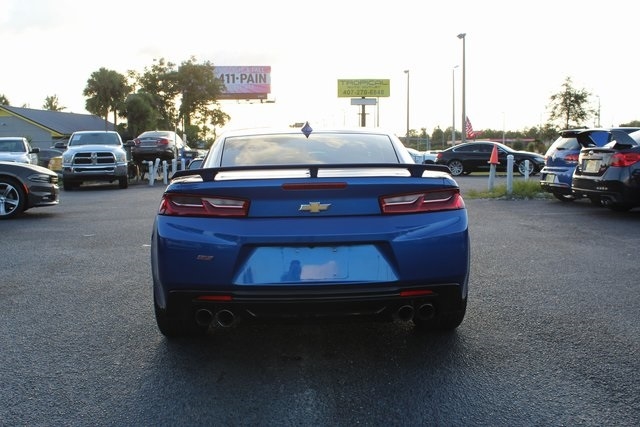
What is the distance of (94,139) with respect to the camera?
898 inches

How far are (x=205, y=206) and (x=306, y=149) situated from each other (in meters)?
1.28

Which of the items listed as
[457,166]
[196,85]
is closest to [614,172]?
[457,166]

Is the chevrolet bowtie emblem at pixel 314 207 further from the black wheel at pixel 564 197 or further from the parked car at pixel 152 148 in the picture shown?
the parked car at pixel 152 148

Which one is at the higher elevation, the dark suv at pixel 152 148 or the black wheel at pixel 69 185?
the dark suv at pixel 152 148

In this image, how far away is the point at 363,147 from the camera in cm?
489

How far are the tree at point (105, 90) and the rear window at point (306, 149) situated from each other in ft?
200

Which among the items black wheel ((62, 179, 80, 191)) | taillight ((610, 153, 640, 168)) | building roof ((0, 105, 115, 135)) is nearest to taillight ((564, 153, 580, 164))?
taillight ((610, 153, 640, 168))

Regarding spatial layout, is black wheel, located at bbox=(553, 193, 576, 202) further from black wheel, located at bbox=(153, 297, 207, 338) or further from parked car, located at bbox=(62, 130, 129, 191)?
parked car, located at bbox=(62, 130, 129, 191)

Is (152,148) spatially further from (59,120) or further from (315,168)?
(59,120)

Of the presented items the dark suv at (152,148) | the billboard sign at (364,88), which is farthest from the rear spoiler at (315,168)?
the billboard sign at (364,88)

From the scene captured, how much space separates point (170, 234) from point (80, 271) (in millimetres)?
3495

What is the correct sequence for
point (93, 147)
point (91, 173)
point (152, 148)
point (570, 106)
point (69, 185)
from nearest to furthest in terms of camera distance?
point (91, 173), point (93, 147), point (69, 185), point (152, 148), point (570, 106)

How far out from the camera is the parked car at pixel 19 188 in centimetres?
1173

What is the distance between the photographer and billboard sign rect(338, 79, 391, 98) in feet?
222
